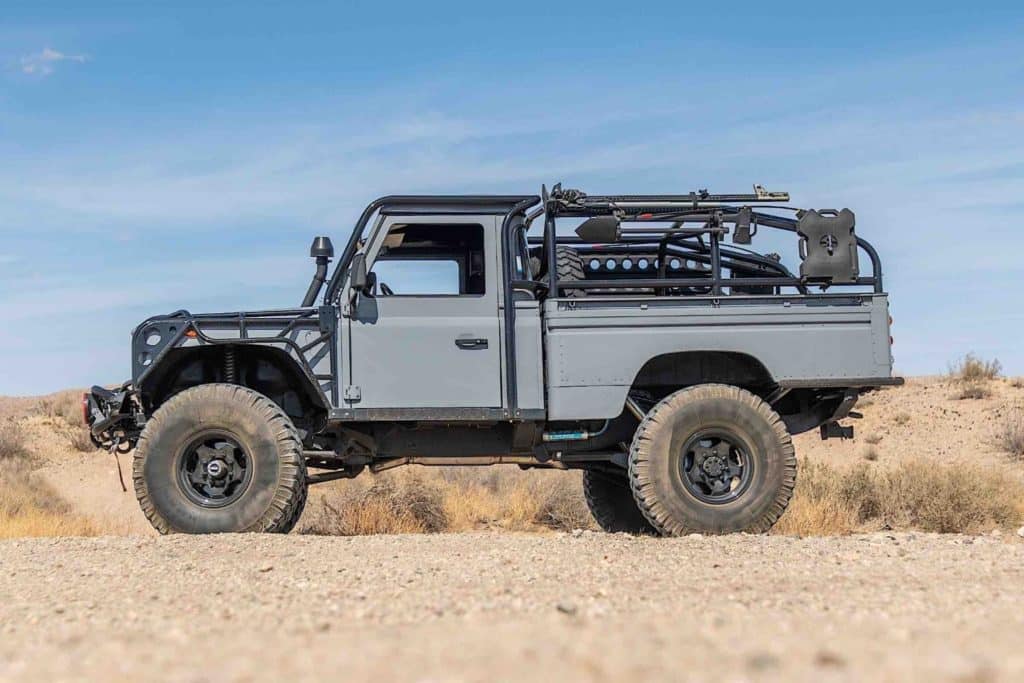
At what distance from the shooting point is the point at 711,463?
8.70 m

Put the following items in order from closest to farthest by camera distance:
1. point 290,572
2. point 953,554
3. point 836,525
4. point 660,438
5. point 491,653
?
1. point 491,653
2. point 290,572
3. point 953,554
4. point 660,438
5. point 836,525

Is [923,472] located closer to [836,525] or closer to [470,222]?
[836,525]

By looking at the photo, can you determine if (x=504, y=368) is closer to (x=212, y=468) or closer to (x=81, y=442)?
(x=212, y=468)

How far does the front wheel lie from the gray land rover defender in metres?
0.01

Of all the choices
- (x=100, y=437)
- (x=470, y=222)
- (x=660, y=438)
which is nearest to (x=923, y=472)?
(x=660, y=438)

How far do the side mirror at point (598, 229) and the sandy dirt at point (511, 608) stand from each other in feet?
7.53

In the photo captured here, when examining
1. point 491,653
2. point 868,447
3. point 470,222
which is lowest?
point 868,447

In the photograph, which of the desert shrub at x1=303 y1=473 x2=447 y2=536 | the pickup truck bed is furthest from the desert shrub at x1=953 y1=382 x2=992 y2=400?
the pickup truck bed

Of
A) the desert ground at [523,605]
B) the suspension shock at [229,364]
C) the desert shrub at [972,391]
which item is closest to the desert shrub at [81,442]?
the desert ground at [523,605]

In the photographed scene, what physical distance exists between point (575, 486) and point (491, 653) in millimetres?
11198

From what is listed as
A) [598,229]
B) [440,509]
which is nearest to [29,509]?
[440,509]

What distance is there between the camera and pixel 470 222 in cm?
899

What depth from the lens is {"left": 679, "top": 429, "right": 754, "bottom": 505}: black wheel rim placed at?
867 centimetres

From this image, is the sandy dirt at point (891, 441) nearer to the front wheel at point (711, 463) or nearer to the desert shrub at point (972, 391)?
the desert shrub at point (972, 391)
